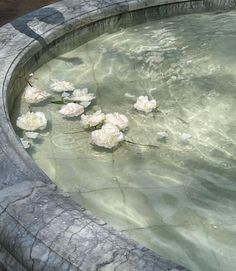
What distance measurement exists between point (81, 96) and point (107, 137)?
0.64 metres

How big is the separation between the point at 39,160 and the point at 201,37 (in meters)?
2.04

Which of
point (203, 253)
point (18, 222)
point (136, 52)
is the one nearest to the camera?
point (18, 222)

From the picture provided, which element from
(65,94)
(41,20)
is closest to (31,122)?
(65,94)

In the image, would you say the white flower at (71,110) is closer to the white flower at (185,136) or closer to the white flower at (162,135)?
the white flower at (162,135)

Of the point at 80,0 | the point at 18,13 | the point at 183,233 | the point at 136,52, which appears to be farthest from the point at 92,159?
the point at 18,13

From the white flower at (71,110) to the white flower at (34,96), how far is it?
21 centimetres

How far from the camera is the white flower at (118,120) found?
3.22 m

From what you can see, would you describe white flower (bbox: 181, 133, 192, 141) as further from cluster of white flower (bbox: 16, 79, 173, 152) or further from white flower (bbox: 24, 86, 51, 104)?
white flower (bbox: 24, 86, 51, 104)

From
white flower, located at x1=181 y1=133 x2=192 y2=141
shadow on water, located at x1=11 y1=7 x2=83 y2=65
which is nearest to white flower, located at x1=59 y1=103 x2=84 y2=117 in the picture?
white flower, located at x1=181 y1=133 x2=192 y2=141

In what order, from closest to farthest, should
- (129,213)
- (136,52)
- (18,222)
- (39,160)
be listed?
(18,222) < (129,213) < (39,160) < (136,52)

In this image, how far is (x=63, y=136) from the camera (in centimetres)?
326

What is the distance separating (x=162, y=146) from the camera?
3.19 m

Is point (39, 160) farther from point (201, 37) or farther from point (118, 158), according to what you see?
point (201, 37)

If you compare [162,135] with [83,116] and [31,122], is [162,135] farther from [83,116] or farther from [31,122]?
[31,122]
